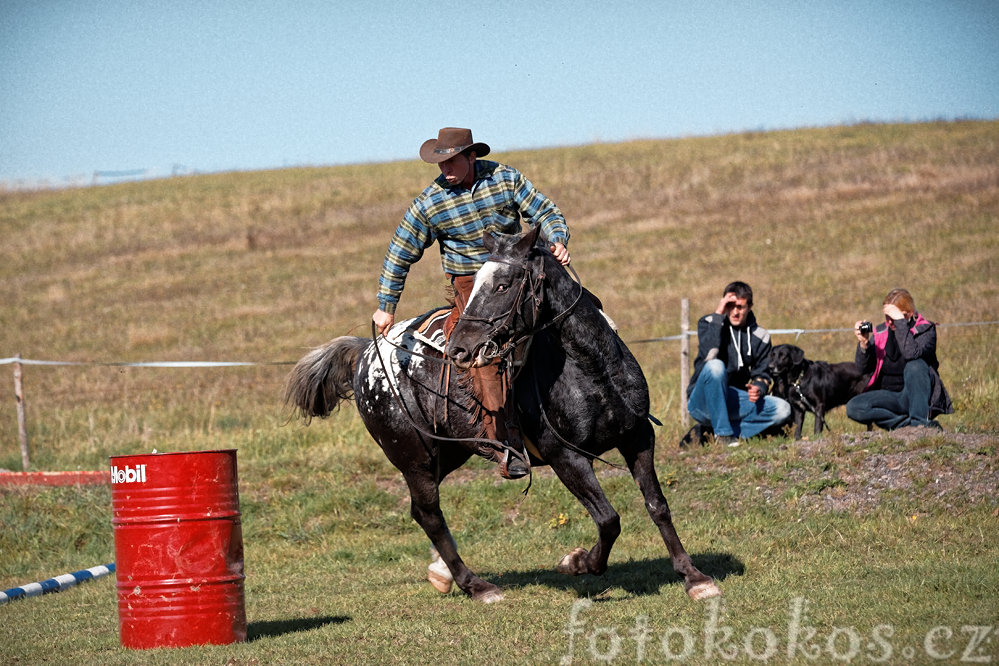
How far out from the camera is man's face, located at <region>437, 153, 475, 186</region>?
7.33 m

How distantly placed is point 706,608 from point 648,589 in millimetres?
1002

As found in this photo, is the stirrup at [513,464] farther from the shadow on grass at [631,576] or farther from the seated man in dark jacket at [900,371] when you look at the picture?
the seated man in dark jacket at [900,371]

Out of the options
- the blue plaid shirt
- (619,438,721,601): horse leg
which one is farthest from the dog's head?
(619,438,721,601): horse leg

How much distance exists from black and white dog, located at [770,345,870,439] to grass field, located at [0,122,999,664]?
0.55 meters

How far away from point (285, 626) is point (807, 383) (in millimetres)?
7605

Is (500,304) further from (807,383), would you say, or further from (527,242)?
(807,383)

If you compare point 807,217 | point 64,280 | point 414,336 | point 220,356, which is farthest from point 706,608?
→ point 64,280

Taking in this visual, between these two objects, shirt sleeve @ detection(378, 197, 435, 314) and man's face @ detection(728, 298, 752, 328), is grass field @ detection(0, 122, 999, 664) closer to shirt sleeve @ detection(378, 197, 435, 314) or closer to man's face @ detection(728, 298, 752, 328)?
man's face @ detection(728, 298, 752, 328)

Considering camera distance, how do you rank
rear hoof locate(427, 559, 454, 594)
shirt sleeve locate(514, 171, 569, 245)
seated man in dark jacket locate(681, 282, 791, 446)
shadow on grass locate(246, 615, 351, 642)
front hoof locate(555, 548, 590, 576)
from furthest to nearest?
seated man in dark jacket locate(681, 282, 791, 446), rear hoof locate(427, 559, 454, 594), shirt sleeve locate(514, 171, 569, 245), front hoof locate(555, 548, 590, 576), shadow on grass locate(246, 615, 351, 642)

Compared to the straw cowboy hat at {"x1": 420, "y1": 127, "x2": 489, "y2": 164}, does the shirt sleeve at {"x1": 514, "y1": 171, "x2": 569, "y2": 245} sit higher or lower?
lower

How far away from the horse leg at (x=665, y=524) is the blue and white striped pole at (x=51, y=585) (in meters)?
4.90

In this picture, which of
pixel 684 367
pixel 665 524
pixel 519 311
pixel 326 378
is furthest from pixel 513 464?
pixel 684 367

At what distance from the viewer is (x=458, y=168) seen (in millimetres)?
7359

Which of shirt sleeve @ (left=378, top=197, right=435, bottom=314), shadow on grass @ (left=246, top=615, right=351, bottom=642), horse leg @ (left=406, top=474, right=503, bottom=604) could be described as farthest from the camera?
horse leg @ (left=406, top=474, right=503, bottom=604)
